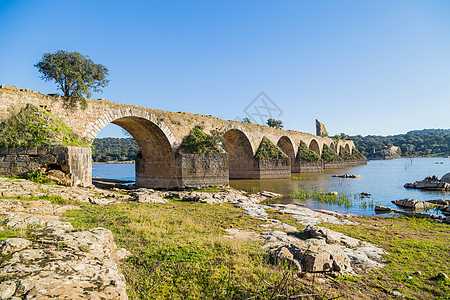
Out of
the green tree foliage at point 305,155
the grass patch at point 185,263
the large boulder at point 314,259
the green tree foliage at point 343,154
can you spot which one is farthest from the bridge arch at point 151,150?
the green tree foliage at point 343,154

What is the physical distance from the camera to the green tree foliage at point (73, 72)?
1130cm

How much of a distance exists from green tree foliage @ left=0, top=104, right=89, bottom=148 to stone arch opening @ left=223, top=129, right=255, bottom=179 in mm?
16623

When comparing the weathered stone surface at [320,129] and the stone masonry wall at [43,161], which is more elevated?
the weathered stone surface at [320,129]

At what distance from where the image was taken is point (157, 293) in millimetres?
2938

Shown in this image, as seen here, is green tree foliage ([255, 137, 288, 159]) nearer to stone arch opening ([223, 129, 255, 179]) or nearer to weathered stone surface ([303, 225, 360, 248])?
stone arch opening ([223, 129, 255, 179])

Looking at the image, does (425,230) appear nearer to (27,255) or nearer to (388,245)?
(388,245)

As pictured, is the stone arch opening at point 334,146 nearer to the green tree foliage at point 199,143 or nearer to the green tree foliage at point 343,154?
Result: the green tree foliage at point 343,154

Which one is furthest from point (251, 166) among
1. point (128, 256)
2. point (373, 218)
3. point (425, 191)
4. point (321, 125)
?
point (321, 125)

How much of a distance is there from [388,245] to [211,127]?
52.6 feet

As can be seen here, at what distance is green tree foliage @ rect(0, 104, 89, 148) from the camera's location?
9.34m

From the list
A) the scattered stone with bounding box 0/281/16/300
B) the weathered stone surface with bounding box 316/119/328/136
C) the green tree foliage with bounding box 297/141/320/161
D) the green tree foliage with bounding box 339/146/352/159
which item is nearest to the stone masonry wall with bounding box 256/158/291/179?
the green tree foliage with bounding box 297/141/320/161

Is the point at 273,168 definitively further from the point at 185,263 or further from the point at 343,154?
the point at 343,154

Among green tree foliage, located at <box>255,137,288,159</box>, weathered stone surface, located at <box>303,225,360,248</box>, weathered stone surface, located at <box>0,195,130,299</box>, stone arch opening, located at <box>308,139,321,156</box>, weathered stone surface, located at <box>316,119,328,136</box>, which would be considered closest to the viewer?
weathered stone surface, located at <box>0,195,130,299</box>

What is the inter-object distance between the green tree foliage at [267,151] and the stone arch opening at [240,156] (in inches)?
36.5
